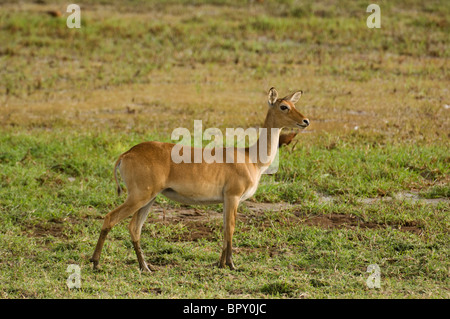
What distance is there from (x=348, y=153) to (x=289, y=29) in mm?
9049

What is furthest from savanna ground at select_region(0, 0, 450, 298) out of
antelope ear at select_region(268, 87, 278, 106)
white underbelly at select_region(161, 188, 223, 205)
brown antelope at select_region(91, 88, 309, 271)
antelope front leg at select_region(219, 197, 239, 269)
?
antelope ear at select_region(268, 87, 278, 106)

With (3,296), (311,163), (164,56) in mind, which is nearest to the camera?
(3,296)

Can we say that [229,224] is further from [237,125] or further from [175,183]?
[237,125]

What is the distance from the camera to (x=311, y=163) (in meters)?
9.84

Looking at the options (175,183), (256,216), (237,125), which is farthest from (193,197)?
(237,125)

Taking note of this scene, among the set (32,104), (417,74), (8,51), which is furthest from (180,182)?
(8,51)

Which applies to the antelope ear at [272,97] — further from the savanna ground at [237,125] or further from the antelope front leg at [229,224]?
the savanna ground at [237,125]

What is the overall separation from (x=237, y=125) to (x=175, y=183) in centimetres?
570

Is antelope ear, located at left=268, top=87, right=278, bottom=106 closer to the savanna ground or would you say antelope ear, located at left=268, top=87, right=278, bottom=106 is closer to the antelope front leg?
the antelope front leg

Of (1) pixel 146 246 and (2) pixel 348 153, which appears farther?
(2) pixel 348 153

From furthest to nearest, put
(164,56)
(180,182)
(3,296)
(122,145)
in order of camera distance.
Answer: (164,56), (122,145), (180,182), (3,296)

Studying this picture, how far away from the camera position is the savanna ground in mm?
6621

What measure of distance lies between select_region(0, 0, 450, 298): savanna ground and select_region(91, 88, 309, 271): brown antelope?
0.39 metres

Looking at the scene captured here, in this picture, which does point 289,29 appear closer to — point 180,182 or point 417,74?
point 417,74
